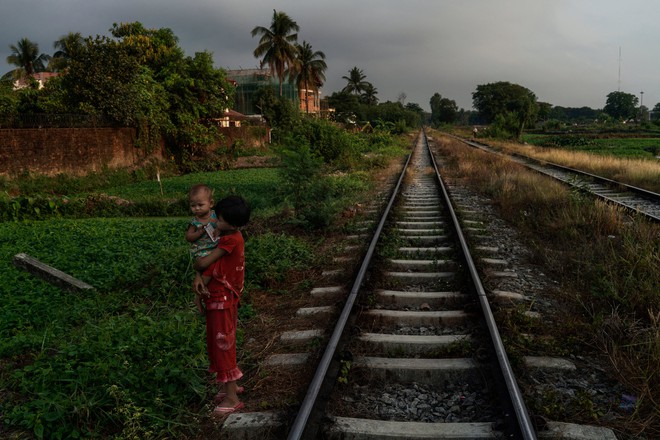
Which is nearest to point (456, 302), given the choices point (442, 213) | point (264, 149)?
point (442, 213)

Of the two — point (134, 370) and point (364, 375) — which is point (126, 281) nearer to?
point (134, 370)

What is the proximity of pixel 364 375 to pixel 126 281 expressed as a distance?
359 cm

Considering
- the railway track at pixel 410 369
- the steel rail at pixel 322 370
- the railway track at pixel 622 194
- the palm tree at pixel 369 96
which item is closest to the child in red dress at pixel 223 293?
the railway track at pixel 410 369

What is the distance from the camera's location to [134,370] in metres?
3.39

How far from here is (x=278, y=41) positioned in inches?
1773

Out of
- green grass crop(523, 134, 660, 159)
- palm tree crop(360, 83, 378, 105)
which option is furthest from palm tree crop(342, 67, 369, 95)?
green grass crop(523, 134, 660, 159)

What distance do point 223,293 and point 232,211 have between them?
557mm

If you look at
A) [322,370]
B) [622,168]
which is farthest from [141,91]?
[322,370]

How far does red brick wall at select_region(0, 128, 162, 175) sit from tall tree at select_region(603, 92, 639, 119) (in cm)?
14955

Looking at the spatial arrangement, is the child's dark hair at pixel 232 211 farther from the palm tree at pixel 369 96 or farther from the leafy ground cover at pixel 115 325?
the palm tree at pixel 369 96

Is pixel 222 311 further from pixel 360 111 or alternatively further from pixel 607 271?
pixel 360 111

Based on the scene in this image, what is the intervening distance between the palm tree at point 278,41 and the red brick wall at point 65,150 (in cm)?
2795

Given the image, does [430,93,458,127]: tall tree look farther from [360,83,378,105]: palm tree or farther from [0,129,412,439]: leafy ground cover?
[0,129,412,439]: leafy ground cover

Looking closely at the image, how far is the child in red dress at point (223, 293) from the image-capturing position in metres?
2.98
